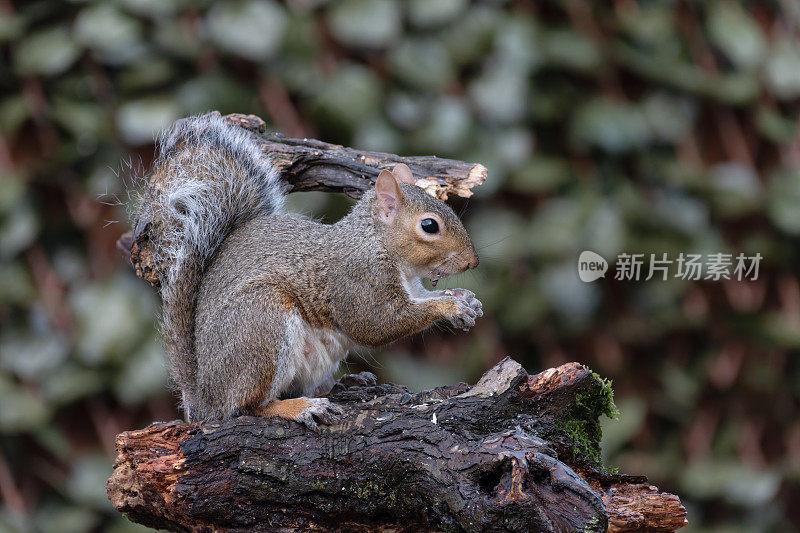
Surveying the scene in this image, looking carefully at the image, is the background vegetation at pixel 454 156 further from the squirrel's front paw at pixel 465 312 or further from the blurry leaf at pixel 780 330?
the squirrel's front paw at pixel 465 312

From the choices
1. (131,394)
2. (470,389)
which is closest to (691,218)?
(470,389)

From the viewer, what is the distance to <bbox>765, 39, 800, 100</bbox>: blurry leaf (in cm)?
211

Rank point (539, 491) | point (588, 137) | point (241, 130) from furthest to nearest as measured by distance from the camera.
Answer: point (588, 137) < point (241, 130) < point (539, 491)

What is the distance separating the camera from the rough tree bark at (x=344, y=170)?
1.43 meters

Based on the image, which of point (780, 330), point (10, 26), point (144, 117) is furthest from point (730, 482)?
point (10, 26)

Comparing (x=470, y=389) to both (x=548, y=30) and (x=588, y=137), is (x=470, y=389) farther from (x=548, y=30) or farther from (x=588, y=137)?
(x=548, y=30)

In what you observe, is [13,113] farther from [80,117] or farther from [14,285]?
[14,285]

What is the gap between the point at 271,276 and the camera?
125cm

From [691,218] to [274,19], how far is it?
1.17m

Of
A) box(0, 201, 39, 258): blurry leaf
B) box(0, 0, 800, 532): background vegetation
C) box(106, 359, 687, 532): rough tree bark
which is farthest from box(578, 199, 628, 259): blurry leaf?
box(0, 201, 39, 258): blurry leaf

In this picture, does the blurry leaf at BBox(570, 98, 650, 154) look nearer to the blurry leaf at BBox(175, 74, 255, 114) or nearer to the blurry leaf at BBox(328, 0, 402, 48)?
the blurry leaf at BBox(328, 0, 402, 48)

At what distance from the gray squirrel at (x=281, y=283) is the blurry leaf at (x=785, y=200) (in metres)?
1.18

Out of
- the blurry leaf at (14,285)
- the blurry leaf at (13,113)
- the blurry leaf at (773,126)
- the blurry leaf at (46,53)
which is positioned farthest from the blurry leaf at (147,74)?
the blurry leaf at (773,126)

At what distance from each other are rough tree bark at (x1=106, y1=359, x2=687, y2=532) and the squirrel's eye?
25 centimetres
